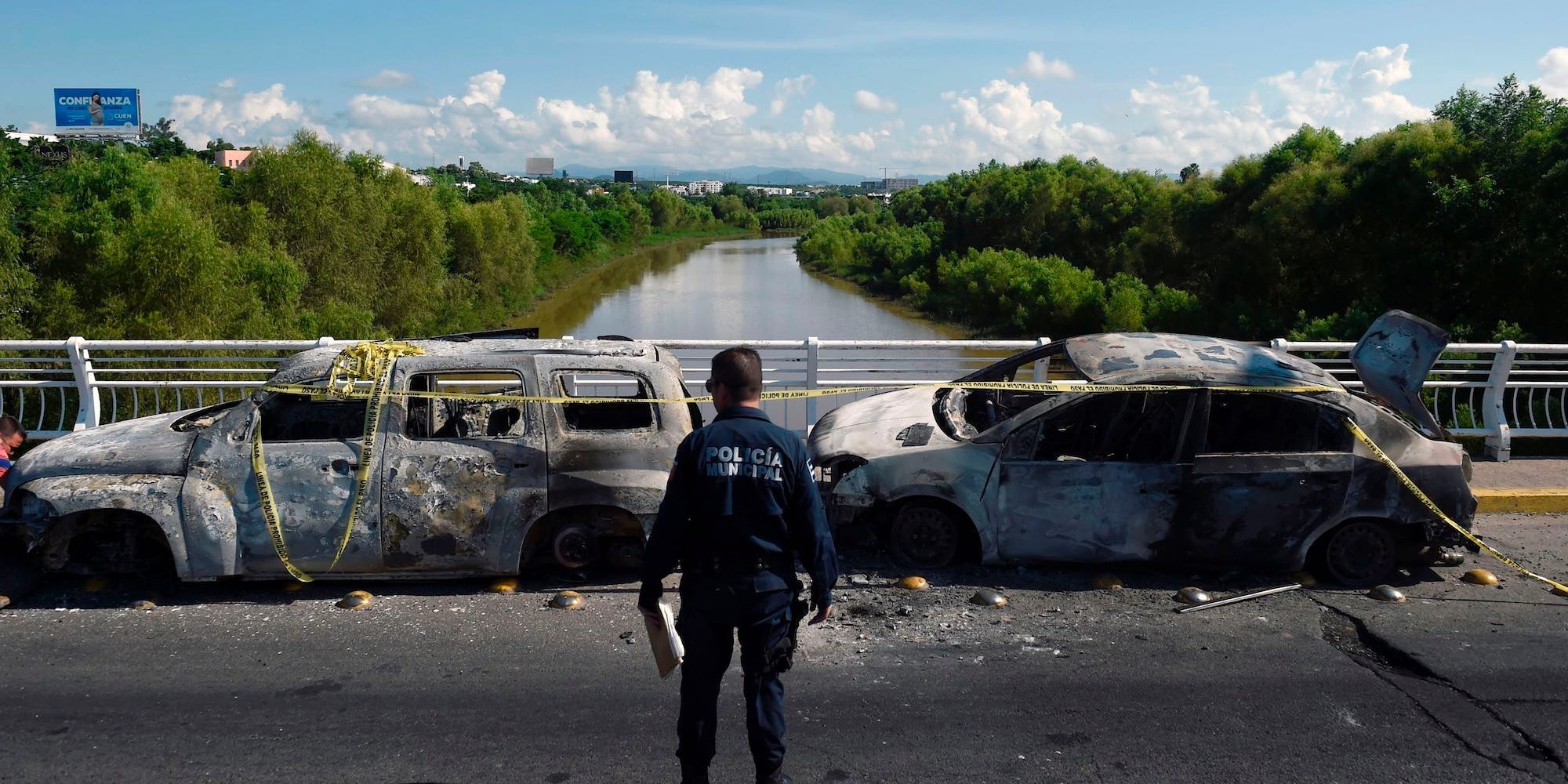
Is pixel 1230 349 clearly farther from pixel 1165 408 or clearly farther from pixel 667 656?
pixel 667 656

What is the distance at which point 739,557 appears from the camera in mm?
3889

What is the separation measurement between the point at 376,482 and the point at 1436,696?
5692 mm

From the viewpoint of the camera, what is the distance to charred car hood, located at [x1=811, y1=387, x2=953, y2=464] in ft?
23.5

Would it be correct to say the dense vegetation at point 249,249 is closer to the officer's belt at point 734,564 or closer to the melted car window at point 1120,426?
the melted car window at point 1120,426

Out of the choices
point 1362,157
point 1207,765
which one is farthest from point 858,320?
point 1207,765

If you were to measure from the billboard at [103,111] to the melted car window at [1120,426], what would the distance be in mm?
104096

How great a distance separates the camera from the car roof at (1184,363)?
22.8 ft

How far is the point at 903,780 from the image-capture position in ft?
14.7

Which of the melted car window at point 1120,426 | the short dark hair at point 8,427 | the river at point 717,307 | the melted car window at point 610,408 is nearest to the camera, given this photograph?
the melted car window at point 610,408

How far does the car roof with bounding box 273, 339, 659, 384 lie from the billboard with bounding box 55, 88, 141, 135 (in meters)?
102

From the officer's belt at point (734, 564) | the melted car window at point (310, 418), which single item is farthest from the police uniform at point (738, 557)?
the melted car window at point (310, 418)

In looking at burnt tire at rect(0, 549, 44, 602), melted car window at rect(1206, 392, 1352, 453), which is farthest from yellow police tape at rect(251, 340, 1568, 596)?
burnt tire at rect(0, 549, 44, 602)

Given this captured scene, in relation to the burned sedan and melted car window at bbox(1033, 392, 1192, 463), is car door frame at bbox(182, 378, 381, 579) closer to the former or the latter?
the burned sedan

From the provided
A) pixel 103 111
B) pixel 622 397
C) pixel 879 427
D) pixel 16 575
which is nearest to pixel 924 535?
pixel 879 427
